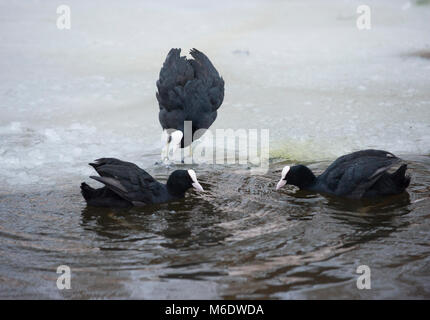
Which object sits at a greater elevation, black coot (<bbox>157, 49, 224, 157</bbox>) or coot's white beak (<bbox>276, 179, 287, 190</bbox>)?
black coot (<bbox>157, 49, 224, 157</bbox>)

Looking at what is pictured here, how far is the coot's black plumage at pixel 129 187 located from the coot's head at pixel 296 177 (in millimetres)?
659

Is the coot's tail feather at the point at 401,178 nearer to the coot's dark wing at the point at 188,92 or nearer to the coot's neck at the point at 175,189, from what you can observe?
the coot's neck at the point at 175,189

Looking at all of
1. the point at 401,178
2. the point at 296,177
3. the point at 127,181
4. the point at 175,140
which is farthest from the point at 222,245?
the point at 175,140

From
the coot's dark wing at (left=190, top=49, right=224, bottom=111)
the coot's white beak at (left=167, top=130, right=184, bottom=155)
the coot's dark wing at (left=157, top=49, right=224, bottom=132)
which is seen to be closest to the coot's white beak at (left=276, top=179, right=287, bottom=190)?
the coot's white beak at (left=167, top=130, right=184, bottom=155)

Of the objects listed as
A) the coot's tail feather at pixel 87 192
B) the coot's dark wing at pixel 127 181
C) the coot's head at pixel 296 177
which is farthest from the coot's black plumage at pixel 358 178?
the coot's tail feather at pixel 87 192

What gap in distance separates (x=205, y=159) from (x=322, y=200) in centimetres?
150

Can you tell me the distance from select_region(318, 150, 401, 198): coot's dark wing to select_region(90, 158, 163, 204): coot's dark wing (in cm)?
137

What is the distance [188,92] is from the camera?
627 centimetres

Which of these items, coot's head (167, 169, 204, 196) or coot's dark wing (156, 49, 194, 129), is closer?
coot's head (167, 169, 204, 196)

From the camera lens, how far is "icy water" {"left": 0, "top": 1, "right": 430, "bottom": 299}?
11.1 feet

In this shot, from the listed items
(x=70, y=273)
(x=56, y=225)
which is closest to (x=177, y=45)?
(x=56, y=225)

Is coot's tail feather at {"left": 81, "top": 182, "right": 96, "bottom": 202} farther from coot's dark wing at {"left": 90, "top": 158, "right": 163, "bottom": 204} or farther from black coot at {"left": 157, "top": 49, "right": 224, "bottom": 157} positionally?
black coot at {"left": 157, "top": 49, "right": 224, "bottom": 157}

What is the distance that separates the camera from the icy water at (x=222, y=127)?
3393 millimetres

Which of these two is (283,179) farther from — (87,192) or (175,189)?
(87,192)
